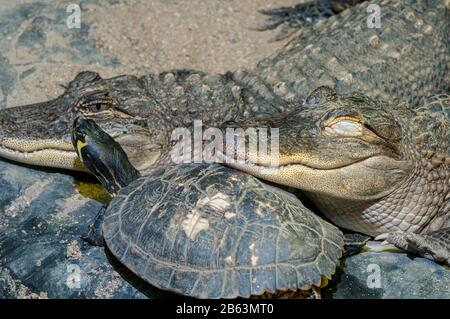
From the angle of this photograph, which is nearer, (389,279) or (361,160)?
(389,279)

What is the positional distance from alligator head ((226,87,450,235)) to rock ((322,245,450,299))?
0.39 m

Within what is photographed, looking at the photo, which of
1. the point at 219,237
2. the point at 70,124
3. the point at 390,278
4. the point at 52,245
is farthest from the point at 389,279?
the point at 70,124

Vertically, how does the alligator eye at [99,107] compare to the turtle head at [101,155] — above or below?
above

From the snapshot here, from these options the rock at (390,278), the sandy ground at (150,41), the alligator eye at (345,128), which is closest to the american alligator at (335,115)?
the alligator eye at (345,128)

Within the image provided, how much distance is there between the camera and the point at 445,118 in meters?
4.70

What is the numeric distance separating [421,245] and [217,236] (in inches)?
47.2

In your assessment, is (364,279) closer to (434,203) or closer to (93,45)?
(434,203)

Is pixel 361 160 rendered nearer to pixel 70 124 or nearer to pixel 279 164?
pixel 279 164

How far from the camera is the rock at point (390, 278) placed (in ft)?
12.8

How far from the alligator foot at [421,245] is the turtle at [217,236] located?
34cm

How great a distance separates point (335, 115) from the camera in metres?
4.16

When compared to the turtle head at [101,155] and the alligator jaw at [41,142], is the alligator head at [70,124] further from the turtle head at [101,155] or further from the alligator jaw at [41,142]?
the turtle head at [101,155]

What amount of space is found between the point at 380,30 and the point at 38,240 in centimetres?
315
